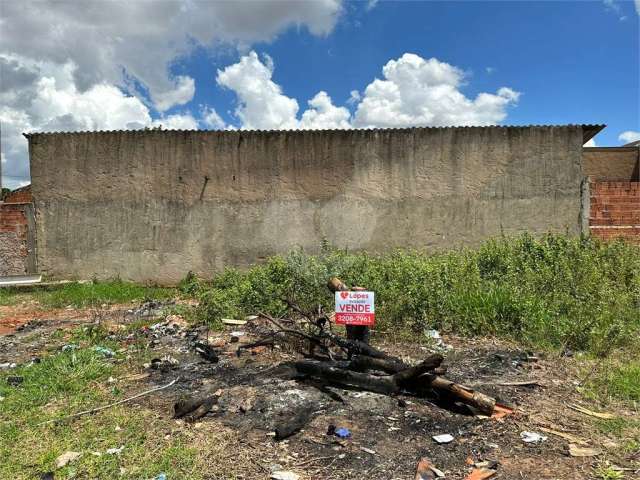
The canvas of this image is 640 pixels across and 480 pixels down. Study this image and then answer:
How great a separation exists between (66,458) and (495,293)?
4.30 m

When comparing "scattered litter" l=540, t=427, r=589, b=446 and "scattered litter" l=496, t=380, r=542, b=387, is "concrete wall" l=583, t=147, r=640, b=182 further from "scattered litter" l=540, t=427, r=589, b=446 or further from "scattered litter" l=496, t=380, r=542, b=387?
"scattered litter" l=540, t=427, r=589, b=446

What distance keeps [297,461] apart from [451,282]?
3535mm

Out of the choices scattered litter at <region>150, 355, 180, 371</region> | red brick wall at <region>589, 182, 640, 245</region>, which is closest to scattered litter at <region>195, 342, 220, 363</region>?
scattered litter at <region>150, 355, 180, 371</region>

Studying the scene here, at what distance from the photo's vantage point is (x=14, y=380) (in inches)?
156

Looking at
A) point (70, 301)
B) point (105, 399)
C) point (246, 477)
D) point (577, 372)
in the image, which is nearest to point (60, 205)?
point (70, 301)

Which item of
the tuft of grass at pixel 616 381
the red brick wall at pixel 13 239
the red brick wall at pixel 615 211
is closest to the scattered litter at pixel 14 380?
the tuft of grass at pixel 616 381

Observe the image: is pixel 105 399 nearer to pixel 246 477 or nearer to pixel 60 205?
pixel 246 477

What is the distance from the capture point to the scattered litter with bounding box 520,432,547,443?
281cm

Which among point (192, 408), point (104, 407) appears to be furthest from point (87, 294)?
point (192, 408)

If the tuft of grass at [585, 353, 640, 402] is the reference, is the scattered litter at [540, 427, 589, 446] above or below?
below

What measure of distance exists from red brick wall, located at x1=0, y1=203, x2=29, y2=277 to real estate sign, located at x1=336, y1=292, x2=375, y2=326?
296 inches

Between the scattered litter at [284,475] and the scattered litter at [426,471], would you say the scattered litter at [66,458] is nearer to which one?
the scattered litter at [284,475]

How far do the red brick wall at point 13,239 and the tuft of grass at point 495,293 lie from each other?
187 inches

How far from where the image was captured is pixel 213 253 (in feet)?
28.3
